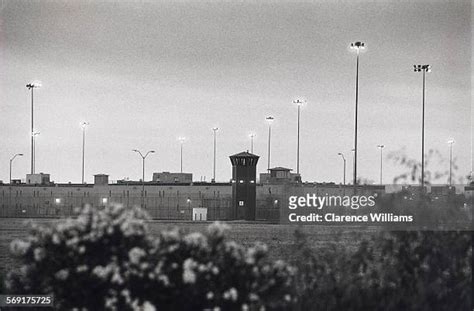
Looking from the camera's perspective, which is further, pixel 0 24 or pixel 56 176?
pixel 56 176

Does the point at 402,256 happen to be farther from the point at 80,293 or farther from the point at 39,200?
the point at 39,200

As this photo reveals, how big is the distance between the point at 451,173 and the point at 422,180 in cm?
185

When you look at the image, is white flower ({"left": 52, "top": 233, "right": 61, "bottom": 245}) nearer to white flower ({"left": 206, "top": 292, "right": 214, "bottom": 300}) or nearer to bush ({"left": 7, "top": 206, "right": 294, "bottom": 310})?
bush ({"left": 7, "top": 206, "right": 294, "bottom": 310})

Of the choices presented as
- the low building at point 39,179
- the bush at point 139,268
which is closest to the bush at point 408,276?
the bush at point 139,268

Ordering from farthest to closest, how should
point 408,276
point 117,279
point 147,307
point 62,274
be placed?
point 408,276
point 62,274
point 117,279
point 147,307

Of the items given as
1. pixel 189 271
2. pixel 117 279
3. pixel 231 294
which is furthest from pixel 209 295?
pixel 117 279

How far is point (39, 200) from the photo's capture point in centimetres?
6181

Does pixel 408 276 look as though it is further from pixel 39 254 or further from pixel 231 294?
pixel 39 254

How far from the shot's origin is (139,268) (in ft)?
30.4

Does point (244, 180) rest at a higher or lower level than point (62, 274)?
higher

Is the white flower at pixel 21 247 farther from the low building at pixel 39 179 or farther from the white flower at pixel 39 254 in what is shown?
the low building at pixel 39 179

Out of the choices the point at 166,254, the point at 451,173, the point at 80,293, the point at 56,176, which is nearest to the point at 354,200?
the point at 451,173

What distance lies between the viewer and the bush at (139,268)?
30.4ft

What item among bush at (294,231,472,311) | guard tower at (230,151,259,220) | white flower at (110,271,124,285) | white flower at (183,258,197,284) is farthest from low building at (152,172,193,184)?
white flower at (183,258,197,284)
